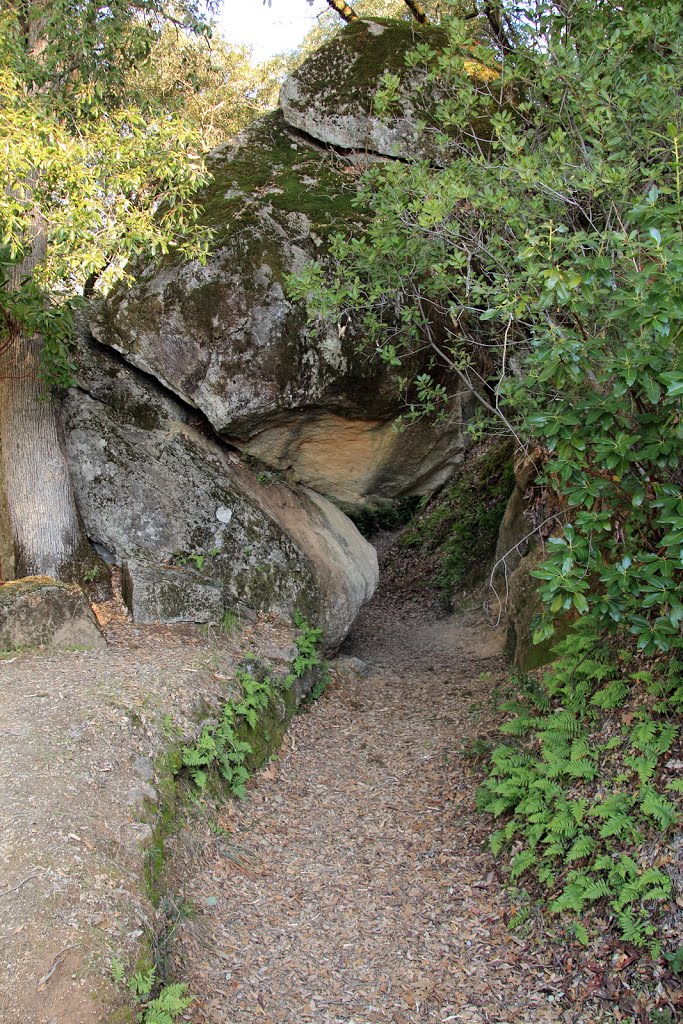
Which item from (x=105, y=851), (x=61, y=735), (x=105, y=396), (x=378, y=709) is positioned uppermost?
(x=105, y=396)

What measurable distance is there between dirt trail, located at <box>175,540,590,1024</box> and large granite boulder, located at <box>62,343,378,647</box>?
1562 millimetres

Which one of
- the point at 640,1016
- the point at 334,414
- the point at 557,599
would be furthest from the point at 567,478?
the point at 334,414

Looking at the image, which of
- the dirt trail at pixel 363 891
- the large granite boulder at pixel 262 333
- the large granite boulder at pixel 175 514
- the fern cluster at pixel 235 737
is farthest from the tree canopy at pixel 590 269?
the fern cluster at pixel 235 737

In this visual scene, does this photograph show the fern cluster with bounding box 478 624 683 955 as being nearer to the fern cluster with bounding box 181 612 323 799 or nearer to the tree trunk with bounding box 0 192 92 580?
the fern cluster with bounding box 181 612 323 799

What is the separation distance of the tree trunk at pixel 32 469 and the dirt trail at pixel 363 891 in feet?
10.4

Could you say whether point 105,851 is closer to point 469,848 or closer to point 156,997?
point 156,997

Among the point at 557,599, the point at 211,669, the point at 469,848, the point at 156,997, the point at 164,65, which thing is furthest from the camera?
the point at 164,65

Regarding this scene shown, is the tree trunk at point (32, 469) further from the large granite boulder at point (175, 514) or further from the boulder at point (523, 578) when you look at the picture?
the boulder at point (523, 578)

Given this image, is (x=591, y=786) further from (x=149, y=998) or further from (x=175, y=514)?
(x=175, y=514)

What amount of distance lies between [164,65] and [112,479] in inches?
380

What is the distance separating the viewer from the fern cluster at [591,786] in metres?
4.77

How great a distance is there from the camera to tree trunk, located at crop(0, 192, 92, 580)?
789cm

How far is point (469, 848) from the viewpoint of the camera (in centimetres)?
610

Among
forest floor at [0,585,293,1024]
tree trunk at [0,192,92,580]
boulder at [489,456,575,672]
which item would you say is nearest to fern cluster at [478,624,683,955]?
boulder at [489,456,575,672]
